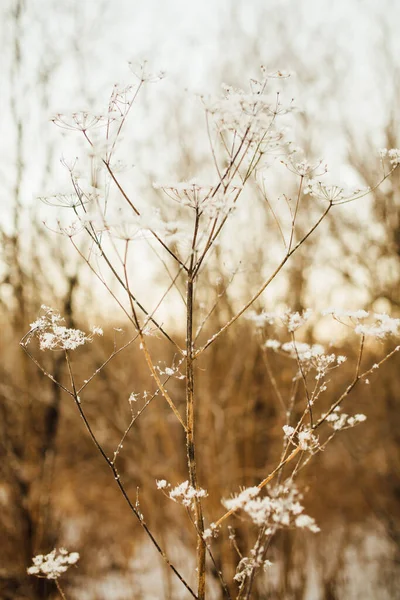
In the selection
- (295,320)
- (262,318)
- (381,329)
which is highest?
(262,318)

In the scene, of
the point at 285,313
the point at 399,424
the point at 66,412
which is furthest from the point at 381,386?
the point at 285,313

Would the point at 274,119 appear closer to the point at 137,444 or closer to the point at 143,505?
the point at 137,444

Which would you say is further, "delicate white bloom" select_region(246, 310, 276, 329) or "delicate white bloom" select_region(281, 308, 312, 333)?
"delicate white bloom" select_region(246, 310, 276, 329)

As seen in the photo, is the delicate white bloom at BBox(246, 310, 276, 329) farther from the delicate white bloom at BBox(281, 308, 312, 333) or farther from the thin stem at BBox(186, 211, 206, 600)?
the thin stem at BBox(186, 211, 206, 600)

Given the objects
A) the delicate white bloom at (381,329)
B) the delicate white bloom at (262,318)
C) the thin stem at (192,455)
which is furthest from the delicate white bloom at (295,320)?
the thin stem at (192,455)

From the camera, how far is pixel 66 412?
10.4 metres

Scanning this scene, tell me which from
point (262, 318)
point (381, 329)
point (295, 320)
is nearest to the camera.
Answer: point (381, 329)

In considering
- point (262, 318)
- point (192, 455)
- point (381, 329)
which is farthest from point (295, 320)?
point (192, 455)

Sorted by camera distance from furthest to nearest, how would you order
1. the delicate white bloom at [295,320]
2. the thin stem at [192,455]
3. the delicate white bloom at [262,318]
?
the delicate white bloom at [262,318] → the delicate white bloom at [295,320] → the thin stem at [192,455]

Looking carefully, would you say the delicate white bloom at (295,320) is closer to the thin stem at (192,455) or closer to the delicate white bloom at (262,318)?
the delicate white bloom at (262,318)

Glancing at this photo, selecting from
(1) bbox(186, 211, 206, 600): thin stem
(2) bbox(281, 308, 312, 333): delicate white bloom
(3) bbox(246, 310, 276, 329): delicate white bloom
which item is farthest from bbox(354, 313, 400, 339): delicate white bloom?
(1) bbox(186, 211, 206, 600): thin stem

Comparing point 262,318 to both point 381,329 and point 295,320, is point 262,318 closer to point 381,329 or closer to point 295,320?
point 295,320

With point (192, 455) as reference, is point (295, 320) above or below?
above

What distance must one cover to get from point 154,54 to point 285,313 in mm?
5471
